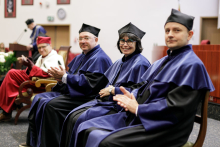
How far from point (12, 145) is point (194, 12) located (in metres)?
7.44

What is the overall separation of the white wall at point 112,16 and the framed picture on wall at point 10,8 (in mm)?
171

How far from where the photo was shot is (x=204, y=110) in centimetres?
171

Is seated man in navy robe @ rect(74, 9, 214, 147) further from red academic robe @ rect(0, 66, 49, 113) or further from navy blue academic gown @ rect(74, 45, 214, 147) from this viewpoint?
red academic robe @ rect(0, 66, 49, 113)

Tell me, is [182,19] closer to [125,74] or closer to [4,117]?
[125,74]

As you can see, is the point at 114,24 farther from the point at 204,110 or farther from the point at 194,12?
the point at 204,110

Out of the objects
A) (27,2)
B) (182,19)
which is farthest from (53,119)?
(27,2)

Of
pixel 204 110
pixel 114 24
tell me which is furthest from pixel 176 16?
pixel 114 24

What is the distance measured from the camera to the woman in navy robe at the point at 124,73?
2.42m

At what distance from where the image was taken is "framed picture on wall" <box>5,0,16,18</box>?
36.5 ft

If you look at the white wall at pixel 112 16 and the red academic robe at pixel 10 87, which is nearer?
the red academic robe at pixel 10 87

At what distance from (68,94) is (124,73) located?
904 mm

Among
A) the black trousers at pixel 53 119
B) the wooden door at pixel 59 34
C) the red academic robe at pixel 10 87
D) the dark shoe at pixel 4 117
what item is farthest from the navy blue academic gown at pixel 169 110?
the wooden door at pixel 59 34

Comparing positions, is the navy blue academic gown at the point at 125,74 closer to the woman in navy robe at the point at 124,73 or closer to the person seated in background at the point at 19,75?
the woman in navy robe at the point at 124,73

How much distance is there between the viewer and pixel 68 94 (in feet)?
10.3
